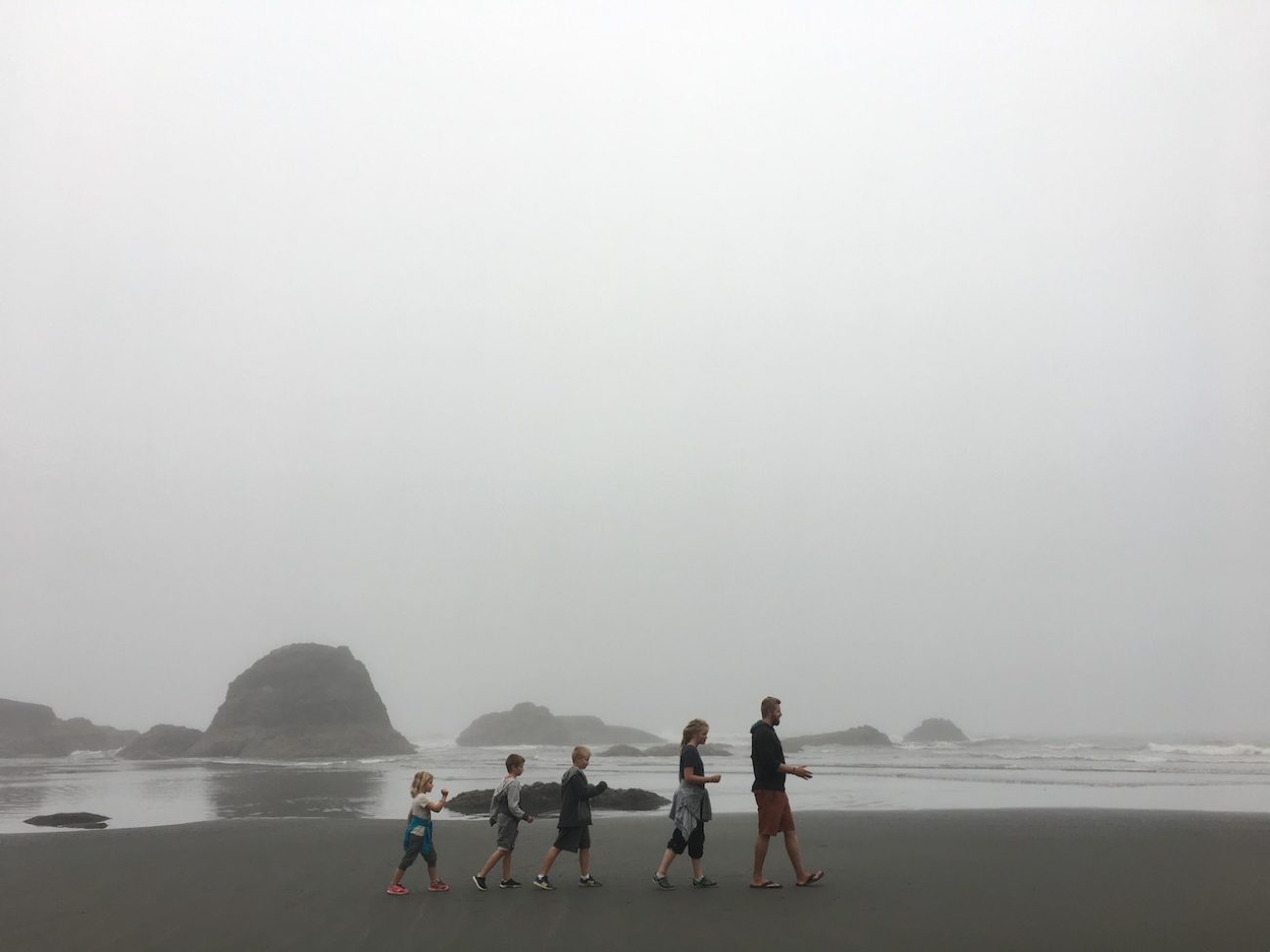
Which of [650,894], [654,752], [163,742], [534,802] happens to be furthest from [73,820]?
[163,742]

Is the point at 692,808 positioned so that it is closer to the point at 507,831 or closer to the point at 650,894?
the point at 650,894

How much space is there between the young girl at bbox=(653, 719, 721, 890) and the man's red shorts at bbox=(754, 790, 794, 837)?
61 centimetres

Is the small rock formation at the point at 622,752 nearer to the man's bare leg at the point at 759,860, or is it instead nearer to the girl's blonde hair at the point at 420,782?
the man's bare leg at the point at 759,860

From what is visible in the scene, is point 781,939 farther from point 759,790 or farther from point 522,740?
point 522,740

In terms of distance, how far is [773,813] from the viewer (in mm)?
10344

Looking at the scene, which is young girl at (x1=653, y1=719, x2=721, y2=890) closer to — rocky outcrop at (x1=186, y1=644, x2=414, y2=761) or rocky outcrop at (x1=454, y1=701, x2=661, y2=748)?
rocky outcrop at (x1=186, y1=644, x2=414, y2=761)

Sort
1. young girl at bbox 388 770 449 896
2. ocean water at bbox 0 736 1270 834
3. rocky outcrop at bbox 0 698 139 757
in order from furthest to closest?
rocky outcrop at bbox 0 698 139 757
ocean water at bbox 0 736 1270 834
young girl at bbox 388 770 449 896

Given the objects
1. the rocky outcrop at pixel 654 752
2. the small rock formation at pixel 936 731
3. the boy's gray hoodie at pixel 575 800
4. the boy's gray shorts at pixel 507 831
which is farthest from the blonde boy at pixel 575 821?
the small rock formation at pixel 936 731

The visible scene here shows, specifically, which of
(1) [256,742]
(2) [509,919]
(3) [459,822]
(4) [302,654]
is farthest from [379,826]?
(4) [302,654]

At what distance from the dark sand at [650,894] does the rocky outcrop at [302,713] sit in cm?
4147

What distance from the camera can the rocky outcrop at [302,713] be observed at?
54.4 m

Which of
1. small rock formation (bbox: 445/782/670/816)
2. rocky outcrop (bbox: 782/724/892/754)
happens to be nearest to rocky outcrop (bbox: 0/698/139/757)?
rocky outcrop (bbox: 782/724/892/754)

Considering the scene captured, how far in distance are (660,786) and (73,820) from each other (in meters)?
15.3

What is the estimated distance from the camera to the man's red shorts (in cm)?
1034
